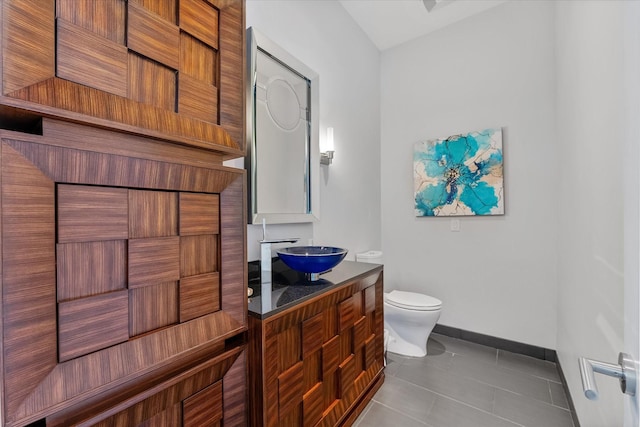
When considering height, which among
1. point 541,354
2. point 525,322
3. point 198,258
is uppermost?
point 198,258

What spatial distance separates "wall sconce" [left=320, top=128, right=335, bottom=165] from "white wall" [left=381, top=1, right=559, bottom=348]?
1035 millimetres

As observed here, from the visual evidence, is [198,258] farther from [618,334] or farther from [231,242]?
[618,334]

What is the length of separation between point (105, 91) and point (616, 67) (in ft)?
5.27

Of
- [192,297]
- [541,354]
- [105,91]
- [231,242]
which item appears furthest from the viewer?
[541,354]

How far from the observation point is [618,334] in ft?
3.10

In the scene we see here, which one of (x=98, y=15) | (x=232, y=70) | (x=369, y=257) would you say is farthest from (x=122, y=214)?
(x=369, y=257)

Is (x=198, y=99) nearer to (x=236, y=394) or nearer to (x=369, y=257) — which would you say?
(x=236, y=394)

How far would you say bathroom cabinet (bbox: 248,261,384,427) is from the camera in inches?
40.3

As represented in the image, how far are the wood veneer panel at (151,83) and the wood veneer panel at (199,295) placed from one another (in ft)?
1.59

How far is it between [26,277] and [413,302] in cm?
224

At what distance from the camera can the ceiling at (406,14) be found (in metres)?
2.40

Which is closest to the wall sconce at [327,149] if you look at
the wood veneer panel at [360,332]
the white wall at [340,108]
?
the white wall at [340,108]

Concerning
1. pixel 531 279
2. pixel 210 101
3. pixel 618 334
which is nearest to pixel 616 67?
pixel 618 334

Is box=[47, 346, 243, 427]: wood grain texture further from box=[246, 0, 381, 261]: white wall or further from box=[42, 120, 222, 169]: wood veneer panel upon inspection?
box=[246, 0, 381, 261]: white wall
